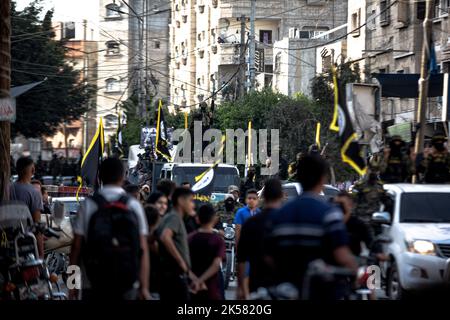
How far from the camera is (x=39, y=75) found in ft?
179

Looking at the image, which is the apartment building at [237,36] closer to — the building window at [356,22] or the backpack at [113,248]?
the building window at [356,22]

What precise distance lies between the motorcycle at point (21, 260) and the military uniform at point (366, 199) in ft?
12.6

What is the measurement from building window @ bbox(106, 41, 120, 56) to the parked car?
92.2 metres

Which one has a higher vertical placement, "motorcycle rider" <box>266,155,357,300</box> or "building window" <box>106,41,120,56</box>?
"building window" <box>106,41,120,56</box>

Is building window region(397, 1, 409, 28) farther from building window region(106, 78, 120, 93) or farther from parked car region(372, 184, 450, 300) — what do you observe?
building window region(106, 78, 120, 93)

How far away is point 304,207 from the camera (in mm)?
8609

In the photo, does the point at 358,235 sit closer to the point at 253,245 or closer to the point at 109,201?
the point at 253,245

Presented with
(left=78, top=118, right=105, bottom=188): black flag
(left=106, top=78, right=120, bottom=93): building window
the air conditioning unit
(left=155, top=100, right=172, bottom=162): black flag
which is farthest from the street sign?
(left=106, top=78, right=120, bottom=93): building window

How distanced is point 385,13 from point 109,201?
40.9 m

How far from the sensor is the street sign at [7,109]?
17734 millimetres

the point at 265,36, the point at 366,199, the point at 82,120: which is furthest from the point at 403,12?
the point at 82,120

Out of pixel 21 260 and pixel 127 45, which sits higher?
pixel 127 45

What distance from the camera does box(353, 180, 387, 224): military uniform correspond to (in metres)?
15.4

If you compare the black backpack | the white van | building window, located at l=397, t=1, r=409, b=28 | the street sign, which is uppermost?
building window, located at l=397, t=1, r=409, b=28
